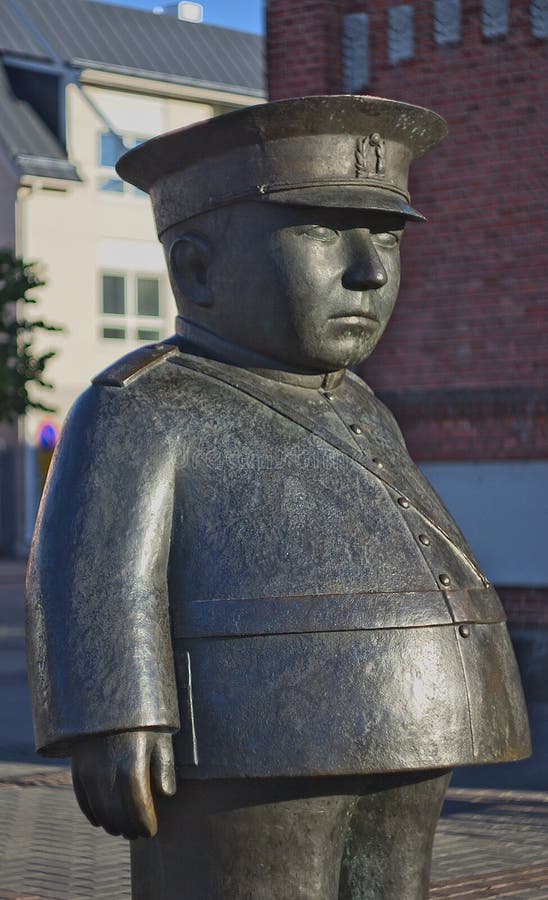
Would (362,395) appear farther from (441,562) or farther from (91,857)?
(91,857)

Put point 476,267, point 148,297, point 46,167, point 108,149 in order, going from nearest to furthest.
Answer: point 476,267
point 46,167
point 108,149
point 148,297

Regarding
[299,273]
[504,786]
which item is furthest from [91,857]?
[299,273]

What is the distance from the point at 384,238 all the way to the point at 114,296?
1206 inches

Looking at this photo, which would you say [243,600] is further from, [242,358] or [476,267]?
[476,267]

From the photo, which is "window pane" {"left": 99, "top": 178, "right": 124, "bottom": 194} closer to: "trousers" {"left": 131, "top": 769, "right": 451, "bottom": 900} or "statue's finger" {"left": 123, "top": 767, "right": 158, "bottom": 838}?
"trousers" {"left": 131, "top": 769, "right": 451, "bottom": 900}

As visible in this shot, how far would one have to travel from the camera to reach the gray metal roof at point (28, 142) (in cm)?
3216

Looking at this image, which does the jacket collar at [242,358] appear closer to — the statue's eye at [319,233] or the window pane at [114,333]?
the statue's eye at [319,233]

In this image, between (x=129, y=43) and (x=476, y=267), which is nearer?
(x=476, y=267)

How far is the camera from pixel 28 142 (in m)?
32.7

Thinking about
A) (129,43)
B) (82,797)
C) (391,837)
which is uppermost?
(129,43)

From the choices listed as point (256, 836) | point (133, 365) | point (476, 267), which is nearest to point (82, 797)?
point (256, 836)

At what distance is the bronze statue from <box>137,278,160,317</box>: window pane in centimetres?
3072

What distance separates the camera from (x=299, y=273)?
366 cm

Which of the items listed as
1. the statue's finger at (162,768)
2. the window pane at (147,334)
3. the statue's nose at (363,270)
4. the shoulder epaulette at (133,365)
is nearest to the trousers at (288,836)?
the statue's finger at (162,768)
